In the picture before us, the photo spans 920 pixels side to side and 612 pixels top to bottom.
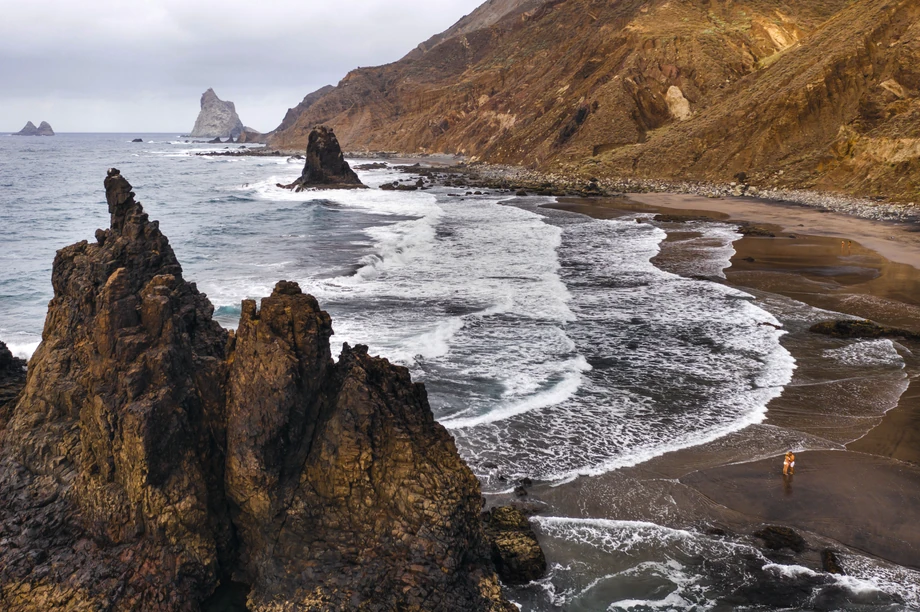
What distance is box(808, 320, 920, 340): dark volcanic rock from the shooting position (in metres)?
17.0

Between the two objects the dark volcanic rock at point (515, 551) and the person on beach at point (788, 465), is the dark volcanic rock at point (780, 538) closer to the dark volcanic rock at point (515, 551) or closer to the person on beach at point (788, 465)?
the person on beach at point (788, 465)

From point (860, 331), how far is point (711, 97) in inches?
2191

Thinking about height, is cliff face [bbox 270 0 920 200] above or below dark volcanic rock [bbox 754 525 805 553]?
above

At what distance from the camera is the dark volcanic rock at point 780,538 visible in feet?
28.5

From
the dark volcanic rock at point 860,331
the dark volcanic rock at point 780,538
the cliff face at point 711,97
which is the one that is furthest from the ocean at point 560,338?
the cliff face at point 711,97

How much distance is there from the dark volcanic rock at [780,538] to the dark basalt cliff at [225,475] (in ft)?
13.5

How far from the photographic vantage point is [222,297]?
21.3 metres

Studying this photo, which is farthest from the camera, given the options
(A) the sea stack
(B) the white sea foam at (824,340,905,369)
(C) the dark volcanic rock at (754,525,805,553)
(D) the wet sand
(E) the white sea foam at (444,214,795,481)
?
(A) the sea stack

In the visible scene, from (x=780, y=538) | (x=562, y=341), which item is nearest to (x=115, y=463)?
(x=780, y=538)

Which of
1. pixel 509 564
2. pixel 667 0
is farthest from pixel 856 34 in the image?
pixel 509 564

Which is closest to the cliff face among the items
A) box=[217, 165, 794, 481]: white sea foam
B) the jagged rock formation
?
box=[217, 165, 794, 481]: white sea foam

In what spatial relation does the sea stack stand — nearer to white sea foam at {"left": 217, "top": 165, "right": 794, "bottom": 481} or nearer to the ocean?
the ocean

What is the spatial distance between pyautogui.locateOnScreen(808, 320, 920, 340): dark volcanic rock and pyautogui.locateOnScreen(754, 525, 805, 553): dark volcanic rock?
990 cm

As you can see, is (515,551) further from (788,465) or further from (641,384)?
(641,384)
